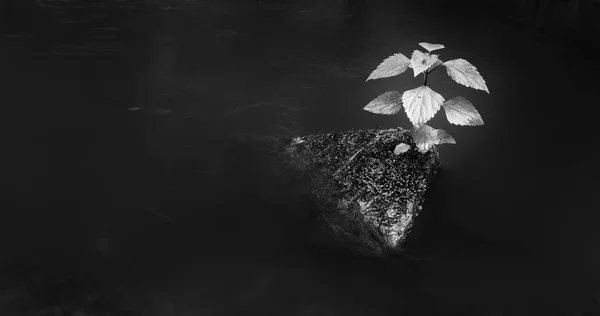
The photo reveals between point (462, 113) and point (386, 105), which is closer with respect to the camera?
point (462, 113)

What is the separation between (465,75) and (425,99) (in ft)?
0.97

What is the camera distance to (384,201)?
10.0 feet

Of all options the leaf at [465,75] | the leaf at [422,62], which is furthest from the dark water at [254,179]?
the leaf at [422,62]

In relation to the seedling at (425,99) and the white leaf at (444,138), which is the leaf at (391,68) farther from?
the white leaf at (444,138)

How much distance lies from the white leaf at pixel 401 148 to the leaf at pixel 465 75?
0.52 metres

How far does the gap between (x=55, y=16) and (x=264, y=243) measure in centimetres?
455

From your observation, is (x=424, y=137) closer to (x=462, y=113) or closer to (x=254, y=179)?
(x=462, y=113)

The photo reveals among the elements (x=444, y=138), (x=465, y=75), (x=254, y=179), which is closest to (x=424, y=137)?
(x=444, y=138)

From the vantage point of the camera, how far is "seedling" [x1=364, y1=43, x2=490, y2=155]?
286 cm

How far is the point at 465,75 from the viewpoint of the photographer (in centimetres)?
295

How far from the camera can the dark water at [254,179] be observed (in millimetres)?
2881

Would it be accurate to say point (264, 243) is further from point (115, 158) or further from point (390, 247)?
point (115, 158)

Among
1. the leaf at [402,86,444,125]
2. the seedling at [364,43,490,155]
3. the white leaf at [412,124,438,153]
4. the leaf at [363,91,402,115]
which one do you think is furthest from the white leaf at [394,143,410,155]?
the leaf at [402,86,444,125]

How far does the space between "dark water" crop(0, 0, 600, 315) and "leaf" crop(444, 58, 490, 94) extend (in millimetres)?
911
